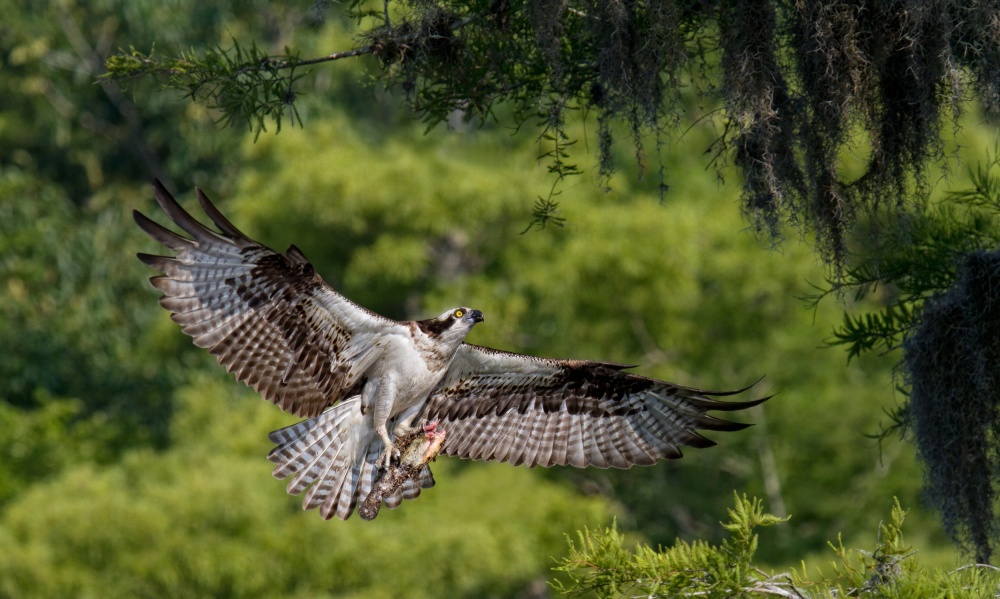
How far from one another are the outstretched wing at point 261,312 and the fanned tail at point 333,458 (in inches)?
8.6

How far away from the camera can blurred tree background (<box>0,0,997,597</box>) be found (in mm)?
15070

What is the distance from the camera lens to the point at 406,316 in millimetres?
20875

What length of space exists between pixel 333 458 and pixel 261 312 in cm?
83

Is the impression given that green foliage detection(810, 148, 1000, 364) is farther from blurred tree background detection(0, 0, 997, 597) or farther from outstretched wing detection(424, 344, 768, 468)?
blurred tree background detection(0, 0, 997, 597)

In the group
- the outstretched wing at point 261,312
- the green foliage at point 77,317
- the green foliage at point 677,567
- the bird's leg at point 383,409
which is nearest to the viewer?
the green foliage at point 677,567

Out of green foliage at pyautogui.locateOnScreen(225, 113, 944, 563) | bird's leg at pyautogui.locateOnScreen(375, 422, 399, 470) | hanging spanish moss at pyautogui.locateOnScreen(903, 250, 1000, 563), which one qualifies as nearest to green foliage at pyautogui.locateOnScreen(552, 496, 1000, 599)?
hanging spanish moss at pyautogui.locateOnScreen(903, 250, 1000, 563)

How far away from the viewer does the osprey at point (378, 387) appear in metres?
6.57

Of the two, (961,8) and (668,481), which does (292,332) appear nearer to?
(961,8)

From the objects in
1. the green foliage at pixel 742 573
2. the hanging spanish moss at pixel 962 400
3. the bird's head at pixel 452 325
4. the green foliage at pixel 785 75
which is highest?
Result: the green foliage at pixel 785 75

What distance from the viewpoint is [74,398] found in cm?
2317

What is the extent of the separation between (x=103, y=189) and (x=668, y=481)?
45.1 ft

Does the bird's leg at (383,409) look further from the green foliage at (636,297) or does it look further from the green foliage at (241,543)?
the green foliage at (636,297)

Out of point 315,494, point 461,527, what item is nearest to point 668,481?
point 461,527

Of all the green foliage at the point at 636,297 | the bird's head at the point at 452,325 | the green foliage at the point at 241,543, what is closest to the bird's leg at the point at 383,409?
the bird's head at the point at 452,325
